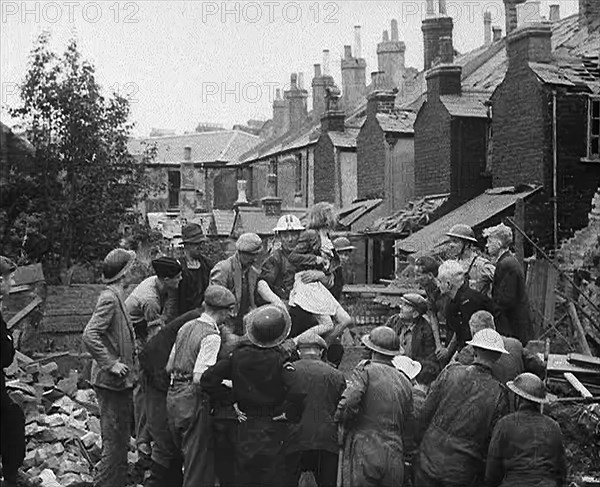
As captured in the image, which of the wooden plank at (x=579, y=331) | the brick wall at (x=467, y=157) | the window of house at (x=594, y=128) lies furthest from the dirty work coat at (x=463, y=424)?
the brick wall at (x=467, y=157)

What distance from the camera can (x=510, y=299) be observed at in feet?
29.5

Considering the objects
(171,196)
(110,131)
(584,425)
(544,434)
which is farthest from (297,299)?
(171,196)

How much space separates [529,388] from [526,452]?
1.52ft

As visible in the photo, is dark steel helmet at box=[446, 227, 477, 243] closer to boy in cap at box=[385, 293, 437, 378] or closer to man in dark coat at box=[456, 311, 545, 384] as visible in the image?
→ boy in cap at box=[385, 293, 437, 378]

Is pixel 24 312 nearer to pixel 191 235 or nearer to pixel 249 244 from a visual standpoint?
pixel 191 235

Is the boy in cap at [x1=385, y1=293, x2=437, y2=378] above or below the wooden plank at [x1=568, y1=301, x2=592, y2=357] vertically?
above

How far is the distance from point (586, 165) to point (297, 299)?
14924mm

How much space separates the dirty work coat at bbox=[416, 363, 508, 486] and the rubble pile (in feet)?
11.8

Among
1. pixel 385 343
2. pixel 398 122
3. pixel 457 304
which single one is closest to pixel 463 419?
pixel 385 343

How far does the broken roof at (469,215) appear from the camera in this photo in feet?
71.7

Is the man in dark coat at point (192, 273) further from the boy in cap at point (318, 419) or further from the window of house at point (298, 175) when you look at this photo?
the window of house at point (298, 175)

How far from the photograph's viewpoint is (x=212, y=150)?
60.9 metres

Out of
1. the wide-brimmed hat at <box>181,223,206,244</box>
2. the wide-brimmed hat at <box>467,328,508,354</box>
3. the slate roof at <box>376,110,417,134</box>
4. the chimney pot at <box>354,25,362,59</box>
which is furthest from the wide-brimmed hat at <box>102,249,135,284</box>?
the chimney pot at <box>354,25,362,59</box>

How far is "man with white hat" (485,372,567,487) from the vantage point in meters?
6.47
